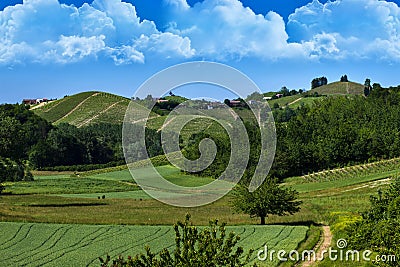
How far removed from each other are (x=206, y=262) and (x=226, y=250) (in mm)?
644

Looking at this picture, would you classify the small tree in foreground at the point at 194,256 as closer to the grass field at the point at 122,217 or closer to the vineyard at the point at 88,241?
the vineyard at the point at 88,241

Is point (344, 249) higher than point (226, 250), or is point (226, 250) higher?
point (226, 250)

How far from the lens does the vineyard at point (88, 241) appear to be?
1155 inches

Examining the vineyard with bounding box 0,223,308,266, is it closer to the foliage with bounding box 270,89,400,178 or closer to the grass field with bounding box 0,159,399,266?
the grass field with bounding box 0,159,399,266

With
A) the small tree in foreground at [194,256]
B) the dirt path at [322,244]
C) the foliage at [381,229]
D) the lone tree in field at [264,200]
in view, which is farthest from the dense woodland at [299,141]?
the small tree in foreground at [194,256]

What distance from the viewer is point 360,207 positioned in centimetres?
5459

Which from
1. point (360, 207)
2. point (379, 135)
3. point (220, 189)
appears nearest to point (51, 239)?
point (360, 207)

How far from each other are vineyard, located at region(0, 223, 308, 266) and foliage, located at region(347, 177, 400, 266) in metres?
4.49

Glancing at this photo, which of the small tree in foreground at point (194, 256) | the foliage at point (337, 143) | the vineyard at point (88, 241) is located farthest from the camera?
the foliage at point (337, 143)

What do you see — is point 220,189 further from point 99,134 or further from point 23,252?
point 99,134

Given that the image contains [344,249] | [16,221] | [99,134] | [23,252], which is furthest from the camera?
[99,134]

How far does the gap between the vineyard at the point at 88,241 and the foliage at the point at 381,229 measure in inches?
177

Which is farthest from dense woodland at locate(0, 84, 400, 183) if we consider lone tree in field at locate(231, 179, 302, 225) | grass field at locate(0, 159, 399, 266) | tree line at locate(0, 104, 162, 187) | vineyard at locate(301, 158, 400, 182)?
lone tree in field at locate(231, 179, 302, 225)

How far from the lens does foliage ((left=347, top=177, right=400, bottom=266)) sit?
19234mm
